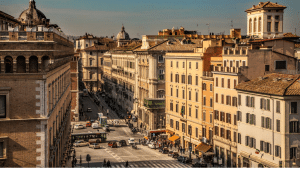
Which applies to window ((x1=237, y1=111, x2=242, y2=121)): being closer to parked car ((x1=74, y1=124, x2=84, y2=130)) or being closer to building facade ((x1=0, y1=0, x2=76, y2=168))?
building facade ((x1=0, y1=0, x2=76, y2=168))

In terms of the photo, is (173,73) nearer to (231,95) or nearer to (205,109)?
(205,109)

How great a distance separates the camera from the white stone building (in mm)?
47438

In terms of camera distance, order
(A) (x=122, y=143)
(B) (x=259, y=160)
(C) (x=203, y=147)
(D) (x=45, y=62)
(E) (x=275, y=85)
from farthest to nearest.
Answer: (A) (x=122, y=143), (C) (x=203, y=147), (B) (x=259, y=160), (E) (x=275, y=85), (D) (x=45, y=62)

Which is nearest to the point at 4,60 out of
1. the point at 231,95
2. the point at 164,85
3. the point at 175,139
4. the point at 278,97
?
the point at 278,97

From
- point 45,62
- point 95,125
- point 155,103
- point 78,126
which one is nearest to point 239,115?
point 155,103

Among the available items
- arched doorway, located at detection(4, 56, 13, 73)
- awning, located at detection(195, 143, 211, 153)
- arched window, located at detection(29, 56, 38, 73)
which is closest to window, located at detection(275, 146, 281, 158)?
awning, located at detection(195, 143, 211, 153)

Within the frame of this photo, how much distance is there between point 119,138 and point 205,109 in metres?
20.9

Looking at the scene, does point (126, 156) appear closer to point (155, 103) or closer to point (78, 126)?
point (155, 103)

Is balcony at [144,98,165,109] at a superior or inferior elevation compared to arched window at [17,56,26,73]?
inferior

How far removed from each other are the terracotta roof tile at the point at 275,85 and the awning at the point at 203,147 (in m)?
10.5

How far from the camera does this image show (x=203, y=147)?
63156 millimetres

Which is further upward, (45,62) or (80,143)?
(45,62)

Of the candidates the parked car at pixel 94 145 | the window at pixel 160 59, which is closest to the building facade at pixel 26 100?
the parked car at pixel 94 145

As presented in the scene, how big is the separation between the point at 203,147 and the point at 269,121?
15247mm
